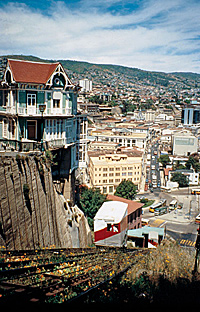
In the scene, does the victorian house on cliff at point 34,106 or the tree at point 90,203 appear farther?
the tree at point 90,203

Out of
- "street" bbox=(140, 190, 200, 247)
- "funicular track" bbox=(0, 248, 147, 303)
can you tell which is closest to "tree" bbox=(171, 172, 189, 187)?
"street" bbox=(140, 190, 200, 247)

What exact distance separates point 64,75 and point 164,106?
16244cm

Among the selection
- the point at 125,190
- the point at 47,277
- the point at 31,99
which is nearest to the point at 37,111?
the point at 31,99

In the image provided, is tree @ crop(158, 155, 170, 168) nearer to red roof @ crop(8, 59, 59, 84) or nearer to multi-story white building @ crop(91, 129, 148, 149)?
multi-story white building @ crop(91, 129, 148, 149)

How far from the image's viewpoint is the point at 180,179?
51250 millimetres

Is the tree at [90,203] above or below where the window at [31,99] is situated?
below

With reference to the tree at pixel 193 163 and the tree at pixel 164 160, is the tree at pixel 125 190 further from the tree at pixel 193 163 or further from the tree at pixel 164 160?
the tree at pixel 164 160

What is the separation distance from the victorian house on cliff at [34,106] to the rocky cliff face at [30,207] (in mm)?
1092

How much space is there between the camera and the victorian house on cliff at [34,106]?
1138cm

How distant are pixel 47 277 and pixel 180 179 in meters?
48.2

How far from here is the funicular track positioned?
3813mm

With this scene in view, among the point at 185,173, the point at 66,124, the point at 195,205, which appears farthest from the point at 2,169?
the point at 185,173

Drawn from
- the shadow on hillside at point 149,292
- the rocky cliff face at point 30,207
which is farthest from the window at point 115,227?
the shadow on hillside at point 149,292

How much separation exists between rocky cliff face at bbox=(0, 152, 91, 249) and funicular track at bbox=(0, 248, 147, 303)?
1149 millimetres
